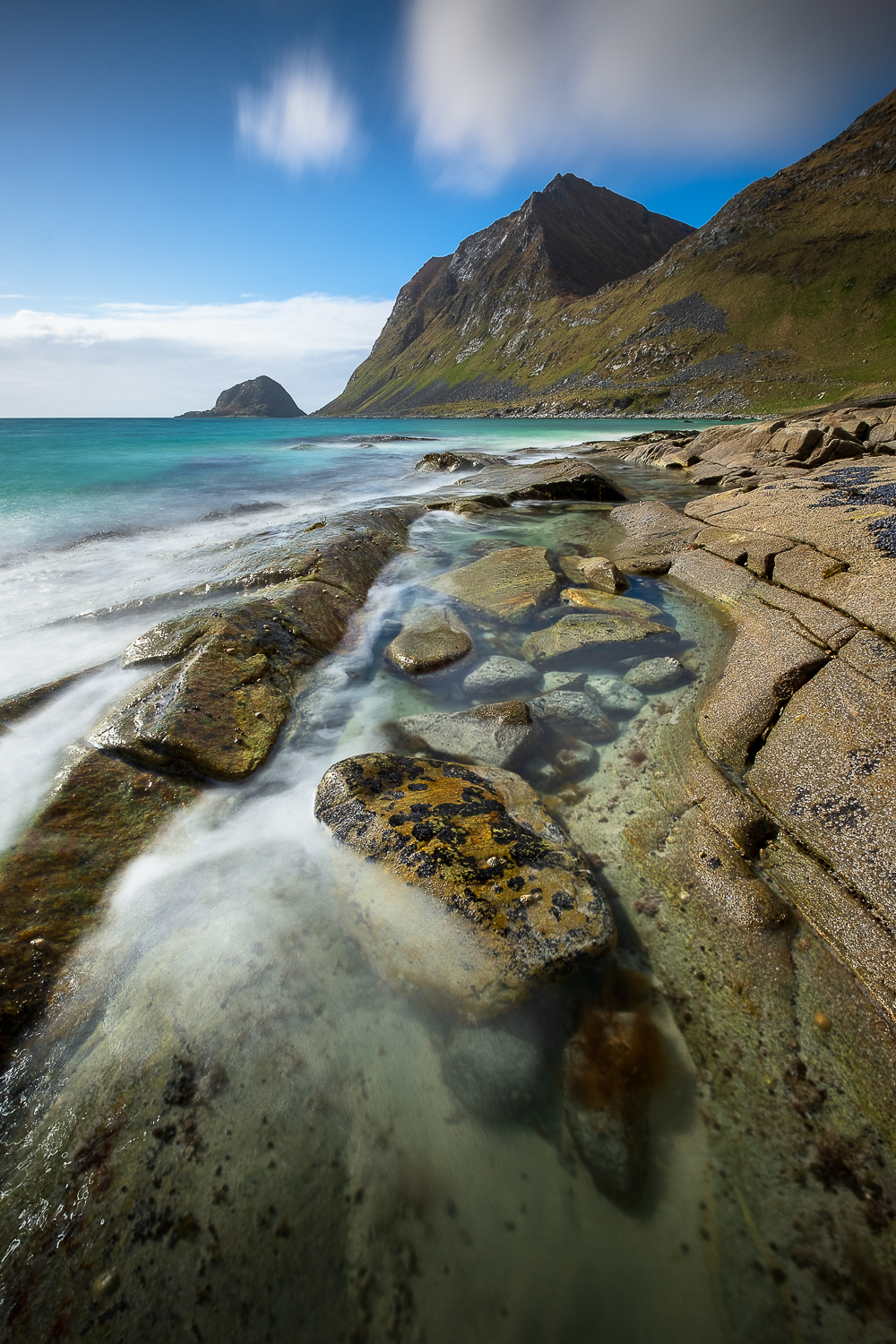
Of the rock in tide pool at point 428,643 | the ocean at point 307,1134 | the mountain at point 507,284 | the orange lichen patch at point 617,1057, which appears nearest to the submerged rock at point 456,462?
the rock in tide pool at point 428,643

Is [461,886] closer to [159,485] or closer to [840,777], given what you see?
[840,777]

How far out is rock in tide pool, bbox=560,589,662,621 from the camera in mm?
8164

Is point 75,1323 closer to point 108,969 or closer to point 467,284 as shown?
point 108,969

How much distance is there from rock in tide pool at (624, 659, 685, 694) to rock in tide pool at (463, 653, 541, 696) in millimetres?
1193

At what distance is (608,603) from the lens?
852 cm

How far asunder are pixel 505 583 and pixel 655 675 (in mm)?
3857

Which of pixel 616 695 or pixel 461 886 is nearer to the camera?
pixel 461 886

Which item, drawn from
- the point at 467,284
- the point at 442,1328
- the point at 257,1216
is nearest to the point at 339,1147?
the point at 257,1216

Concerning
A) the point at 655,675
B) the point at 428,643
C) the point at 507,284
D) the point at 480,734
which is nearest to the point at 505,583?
the point at 428,643

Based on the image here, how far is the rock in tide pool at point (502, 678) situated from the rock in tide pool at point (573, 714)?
17.8 inches

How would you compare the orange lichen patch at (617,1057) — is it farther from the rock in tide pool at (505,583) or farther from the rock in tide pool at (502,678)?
the rock in tide pool at (505,583)

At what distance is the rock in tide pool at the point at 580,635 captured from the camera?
22.8 feet

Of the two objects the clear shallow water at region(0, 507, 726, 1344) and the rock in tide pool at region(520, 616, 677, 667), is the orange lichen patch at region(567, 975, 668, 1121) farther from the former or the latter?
the rock in tide pool at region(520, 616, 677, 667)

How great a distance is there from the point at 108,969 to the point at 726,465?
24.8 m
